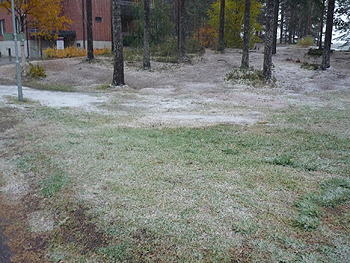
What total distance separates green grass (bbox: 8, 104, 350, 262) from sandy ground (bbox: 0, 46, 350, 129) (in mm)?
1806

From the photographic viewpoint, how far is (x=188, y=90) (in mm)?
14320

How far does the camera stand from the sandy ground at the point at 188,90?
28.9 ft

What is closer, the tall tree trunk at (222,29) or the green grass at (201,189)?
the green grass at (201,189)

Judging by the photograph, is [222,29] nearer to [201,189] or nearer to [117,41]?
[117,41]

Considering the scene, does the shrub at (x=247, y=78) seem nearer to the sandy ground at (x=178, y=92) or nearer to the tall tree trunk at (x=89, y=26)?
the sandy ground at (x=178, y=92)

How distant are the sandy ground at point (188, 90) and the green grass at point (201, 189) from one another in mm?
1806

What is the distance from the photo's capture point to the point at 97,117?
803 centimetres

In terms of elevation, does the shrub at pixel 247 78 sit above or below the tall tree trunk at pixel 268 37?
below

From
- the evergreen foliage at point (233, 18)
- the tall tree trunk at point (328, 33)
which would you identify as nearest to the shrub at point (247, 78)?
the tall tree trunk at point (328, 33)

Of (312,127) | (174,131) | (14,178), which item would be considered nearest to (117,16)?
(174,131)

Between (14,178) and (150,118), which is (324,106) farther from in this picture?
(14,178)

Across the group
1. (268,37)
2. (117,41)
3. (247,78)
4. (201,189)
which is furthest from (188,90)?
(201,189)

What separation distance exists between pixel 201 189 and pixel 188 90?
1096 centimetres

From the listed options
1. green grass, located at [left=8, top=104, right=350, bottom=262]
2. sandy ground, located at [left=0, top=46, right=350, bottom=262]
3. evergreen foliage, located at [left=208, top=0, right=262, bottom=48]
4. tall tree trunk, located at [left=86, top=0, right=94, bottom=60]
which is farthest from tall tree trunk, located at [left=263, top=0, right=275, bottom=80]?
evergreen foliage, located at [left=208, top=0, right=262, bottom=48]
